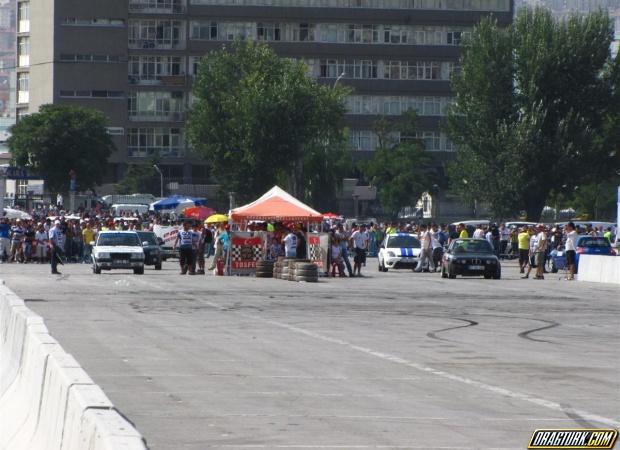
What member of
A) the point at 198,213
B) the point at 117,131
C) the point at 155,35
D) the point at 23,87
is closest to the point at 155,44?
the point at 155,35

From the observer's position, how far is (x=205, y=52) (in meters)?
121

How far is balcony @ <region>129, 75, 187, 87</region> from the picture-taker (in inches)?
4808

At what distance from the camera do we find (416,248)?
53.6 m

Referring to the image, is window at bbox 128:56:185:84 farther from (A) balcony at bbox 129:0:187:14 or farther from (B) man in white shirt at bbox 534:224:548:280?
(B) man in white shirt at bbox 534:224:548:280

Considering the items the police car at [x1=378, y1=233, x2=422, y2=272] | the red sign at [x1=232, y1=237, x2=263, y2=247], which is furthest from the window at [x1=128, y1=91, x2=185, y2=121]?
the red sign at [x1=232, y1=237, x2=263, y2=247]

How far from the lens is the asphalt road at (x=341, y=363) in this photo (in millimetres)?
11562

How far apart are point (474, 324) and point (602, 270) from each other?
21.9 metres

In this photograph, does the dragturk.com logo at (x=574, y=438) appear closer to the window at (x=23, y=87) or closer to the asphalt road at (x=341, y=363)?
the asphalt road at (x=341, y=363)

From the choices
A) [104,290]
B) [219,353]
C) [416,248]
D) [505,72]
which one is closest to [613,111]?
[505,72]

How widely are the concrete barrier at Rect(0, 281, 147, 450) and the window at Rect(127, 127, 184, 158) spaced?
108718 millimetres

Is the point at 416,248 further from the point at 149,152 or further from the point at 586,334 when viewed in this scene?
the point at 149,152

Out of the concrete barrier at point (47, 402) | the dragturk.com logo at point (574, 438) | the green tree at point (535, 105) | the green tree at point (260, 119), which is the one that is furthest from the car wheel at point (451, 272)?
the green tree at point (260, 119)

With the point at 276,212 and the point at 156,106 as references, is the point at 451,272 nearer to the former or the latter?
the point at 276,212

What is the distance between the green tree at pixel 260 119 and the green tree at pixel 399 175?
7403mm
